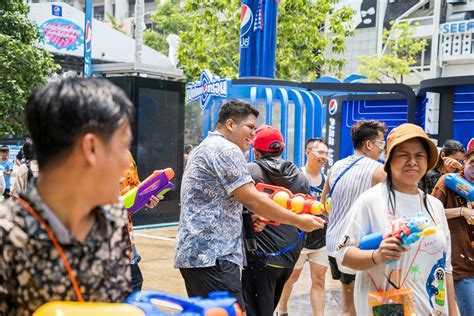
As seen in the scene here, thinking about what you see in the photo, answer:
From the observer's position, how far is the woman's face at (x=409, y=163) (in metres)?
3.22

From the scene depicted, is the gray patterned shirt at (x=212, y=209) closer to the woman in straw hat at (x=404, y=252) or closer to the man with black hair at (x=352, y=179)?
the woman in straw hat at (x=404, y=252)

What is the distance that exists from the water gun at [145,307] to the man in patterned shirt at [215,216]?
6.80ft

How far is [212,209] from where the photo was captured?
4086mm

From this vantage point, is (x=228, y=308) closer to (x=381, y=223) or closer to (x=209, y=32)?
(x=381, y=223)

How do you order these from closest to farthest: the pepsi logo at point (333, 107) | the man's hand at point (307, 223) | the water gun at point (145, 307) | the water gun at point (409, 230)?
the water gun at point (145, 307), the water gun at point (409, 230), the man's hand at point (307, 223), the pepsi logo at point (333, 107)

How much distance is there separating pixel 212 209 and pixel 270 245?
4.07ft

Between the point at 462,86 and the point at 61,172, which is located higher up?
the point at 462,86

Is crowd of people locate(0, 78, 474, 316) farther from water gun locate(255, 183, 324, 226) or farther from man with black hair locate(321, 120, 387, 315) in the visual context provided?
water gun locate(255, 183, 324, 226)

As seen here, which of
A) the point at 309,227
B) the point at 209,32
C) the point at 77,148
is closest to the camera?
the point at 77,148

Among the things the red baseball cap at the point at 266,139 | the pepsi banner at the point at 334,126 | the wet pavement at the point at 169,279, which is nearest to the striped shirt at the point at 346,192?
the red baseball cap at the point at 266,139

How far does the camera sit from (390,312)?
2.97 m

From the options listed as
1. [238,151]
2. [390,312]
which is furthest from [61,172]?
[238,151]

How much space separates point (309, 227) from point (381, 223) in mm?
821

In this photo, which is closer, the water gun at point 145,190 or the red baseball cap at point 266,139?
the water gun at point 145,190
